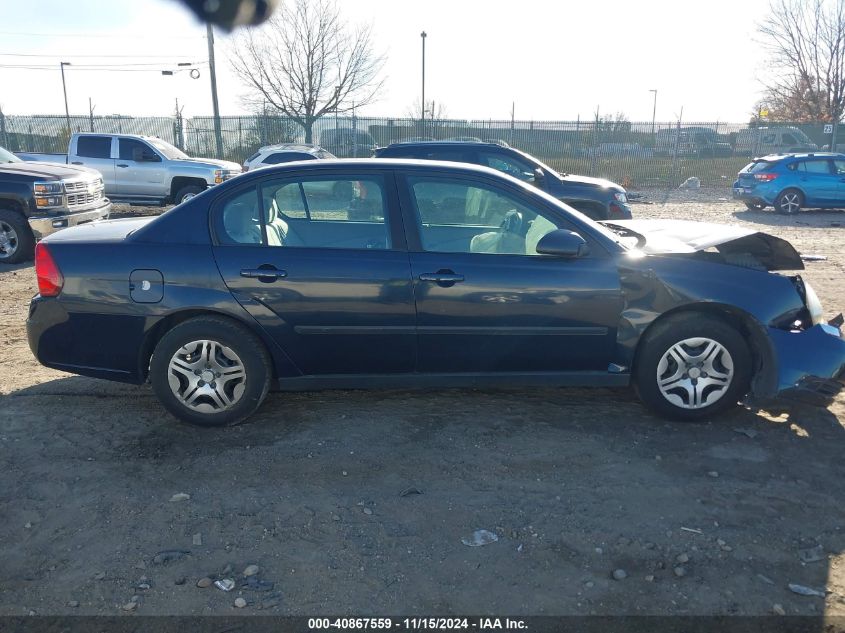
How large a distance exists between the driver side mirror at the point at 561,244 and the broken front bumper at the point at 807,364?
1.30m

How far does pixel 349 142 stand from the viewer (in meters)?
26.8

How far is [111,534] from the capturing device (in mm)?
3232

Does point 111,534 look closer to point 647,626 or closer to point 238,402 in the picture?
point 238,402

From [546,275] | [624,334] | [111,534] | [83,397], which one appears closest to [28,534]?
[111,534]

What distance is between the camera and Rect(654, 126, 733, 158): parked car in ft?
89.9

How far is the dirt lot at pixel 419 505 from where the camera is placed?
2830 mm

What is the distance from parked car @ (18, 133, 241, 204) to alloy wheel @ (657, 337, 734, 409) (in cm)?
1277

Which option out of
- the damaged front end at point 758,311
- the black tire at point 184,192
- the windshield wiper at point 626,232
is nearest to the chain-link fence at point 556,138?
the black tire at point 184,192

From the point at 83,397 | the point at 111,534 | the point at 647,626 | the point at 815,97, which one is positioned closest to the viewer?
the point at 647,626

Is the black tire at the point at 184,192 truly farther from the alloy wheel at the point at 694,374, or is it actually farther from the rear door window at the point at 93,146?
the alloy wheel at the point at 694,374

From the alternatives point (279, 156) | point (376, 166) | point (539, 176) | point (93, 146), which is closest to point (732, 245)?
point (376, 166)

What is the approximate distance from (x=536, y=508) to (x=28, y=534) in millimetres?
2415

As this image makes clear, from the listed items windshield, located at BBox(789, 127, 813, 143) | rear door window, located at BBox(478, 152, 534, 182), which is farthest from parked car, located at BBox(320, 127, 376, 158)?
rear door window, located at BBox(478, 152, 534, 182)

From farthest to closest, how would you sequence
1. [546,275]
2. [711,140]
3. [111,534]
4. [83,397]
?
[711,140], [83,397], [546,275], [111,534]
